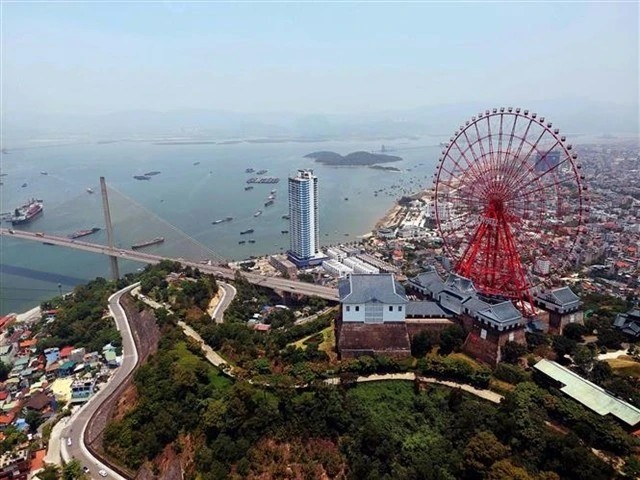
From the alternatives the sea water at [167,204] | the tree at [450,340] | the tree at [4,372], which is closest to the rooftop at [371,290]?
the tree at [450,340]

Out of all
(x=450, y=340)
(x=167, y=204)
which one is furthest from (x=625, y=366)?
(x=167, y=204)

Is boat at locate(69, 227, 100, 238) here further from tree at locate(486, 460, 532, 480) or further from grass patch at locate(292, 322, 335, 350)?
tree at locate(486, 460, 532, 480)

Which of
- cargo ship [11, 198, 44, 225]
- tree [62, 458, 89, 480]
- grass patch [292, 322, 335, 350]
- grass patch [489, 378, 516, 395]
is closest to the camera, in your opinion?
tree [62, 458, 89, 480]

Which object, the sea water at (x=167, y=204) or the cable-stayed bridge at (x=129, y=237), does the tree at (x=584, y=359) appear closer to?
the cable-stayed bridge at (x=129, y=237)

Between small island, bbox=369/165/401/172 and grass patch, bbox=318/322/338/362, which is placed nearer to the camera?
grass patch, bbox=318/322/338/362

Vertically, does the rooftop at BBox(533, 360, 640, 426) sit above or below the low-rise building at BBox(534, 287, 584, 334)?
below

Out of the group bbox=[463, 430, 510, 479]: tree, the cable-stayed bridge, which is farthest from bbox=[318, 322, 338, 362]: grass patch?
the cable-stayed bridge
